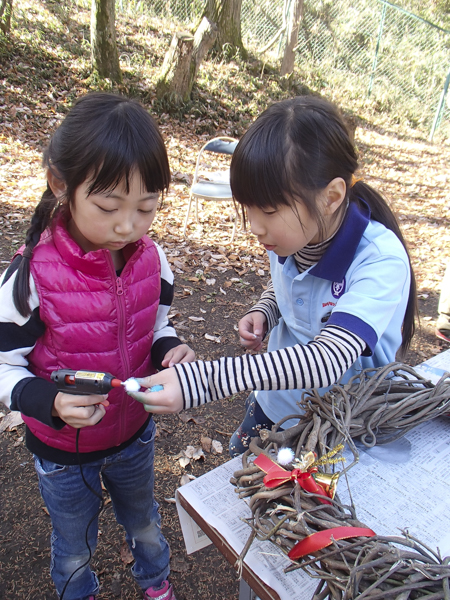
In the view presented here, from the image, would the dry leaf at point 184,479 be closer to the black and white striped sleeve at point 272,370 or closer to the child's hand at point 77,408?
the child's hand at point 77,408

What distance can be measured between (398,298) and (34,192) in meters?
6.59

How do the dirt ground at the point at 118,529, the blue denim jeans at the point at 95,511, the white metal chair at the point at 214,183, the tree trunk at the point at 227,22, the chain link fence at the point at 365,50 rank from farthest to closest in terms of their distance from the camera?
the chain link fence at the point at 365,50 < the tree trunk at the point at 227,22 < the white metal chair at the point at 214,183 < the dirt ground at the point at 118,529 < the blue denim jeans at the point at 95,511

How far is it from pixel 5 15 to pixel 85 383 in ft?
39.2

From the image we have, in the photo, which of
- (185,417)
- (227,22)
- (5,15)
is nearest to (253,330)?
(185,417)

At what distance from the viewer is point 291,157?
1.43 meters

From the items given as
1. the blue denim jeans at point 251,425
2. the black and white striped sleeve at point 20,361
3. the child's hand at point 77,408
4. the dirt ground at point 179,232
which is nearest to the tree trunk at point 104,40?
the dirt ground at point 179,232

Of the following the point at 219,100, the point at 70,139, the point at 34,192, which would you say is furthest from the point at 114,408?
the point at 219,100

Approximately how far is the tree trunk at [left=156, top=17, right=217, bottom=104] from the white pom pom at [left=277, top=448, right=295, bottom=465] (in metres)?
10.1

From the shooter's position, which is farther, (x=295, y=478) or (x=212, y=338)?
(x=212, y=338)

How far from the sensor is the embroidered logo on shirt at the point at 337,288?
1641mm

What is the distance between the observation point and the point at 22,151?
777 centimetres

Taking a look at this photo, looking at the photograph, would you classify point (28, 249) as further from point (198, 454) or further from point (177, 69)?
point (177, 69)

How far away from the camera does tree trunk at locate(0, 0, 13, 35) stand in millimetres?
10148

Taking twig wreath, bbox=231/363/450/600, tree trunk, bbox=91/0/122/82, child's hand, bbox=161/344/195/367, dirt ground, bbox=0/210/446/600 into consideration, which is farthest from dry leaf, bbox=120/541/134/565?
tree trunk, bbox=91/0/122/82
